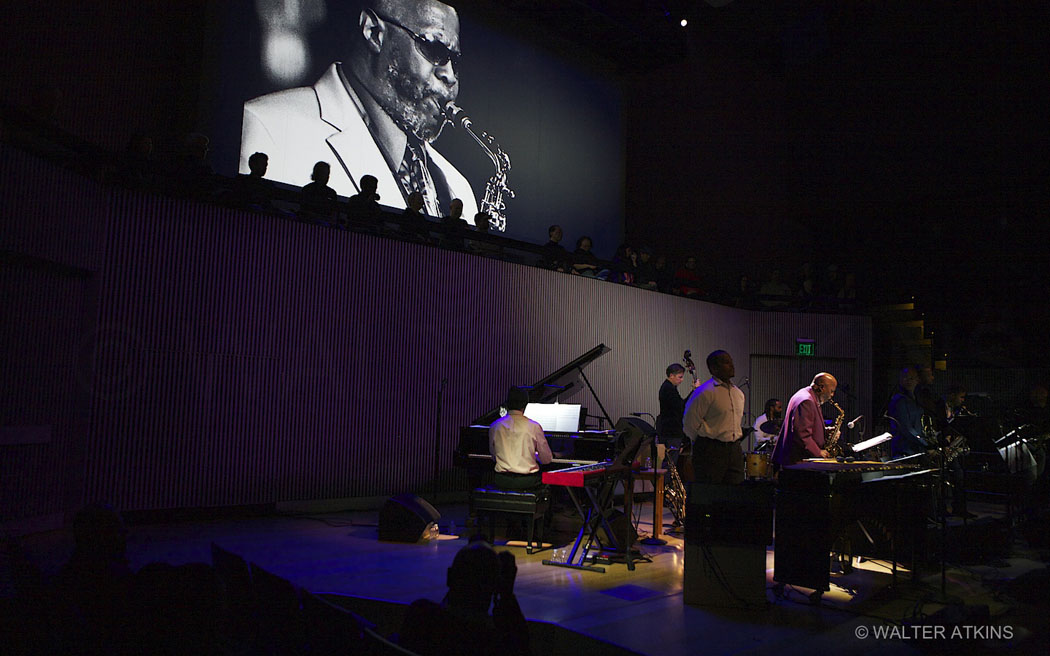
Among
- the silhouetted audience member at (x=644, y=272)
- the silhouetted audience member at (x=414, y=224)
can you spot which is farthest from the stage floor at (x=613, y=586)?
the silhouetted audience member at (x=644, y=272)

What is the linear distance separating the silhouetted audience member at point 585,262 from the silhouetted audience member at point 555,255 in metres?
0.16

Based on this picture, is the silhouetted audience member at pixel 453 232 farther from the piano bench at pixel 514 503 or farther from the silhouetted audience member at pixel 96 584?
the silhouetted audience member at pixel 96 584

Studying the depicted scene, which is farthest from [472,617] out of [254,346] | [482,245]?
[482,245]

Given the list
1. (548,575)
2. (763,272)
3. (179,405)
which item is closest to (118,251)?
(179,405)

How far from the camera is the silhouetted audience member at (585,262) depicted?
10.2 metres

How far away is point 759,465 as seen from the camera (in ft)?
30.7

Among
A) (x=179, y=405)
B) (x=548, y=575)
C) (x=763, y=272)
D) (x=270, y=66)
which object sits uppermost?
(x=270, y=66)

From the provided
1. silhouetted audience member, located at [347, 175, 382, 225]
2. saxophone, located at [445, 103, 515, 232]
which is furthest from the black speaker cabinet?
saxophone, located at [445, 103, 515, 232]

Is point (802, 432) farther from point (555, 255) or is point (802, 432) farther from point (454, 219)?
point (454, 219)

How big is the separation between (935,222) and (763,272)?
3.46m

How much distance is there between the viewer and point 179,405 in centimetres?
666

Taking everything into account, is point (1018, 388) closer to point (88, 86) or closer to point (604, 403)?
point (604, 403)

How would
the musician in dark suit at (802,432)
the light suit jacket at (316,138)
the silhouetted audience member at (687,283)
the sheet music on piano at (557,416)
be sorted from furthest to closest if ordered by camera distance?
1. the silhouetted audience member at (687,283)
2. the light suit jacket at (316,138)
3. the sheet music on piano at (557,416)
4. the musician in dark suit at (802,432)

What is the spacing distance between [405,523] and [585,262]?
527 cm
